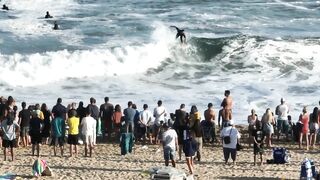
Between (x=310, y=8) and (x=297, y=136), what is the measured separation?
32712 millimetres

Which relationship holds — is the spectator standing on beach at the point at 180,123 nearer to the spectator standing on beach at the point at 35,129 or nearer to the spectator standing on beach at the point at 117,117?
the spectator standing on beach at the point at 117,117

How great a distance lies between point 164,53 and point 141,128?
17383 millimetres

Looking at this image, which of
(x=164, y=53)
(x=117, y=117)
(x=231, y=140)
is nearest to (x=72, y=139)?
(x=117, y=117)

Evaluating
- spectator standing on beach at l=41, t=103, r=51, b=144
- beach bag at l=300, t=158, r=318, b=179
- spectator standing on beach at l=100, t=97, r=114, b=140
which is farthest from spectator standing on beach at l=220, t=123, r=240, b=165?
spectator standing on beach at l=41, t=103, r=51, b=144

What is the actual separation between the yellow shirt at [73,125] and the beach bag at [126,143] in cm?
117

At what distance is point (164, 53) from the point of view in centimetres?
3819

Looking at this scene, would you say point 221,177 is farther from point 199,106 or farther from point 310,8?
point 310,8

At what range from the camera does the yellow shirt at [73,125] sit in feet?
62.0

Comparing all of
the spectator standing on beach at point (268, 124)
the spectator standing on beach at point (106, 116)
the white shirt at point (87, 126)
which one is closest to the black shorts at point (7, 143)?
the white shirt at point (87, 126)

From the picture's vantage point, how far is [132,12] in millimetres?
50125

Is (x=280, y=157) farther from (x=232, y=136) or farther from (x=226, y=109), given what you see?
(x=226, y=109)

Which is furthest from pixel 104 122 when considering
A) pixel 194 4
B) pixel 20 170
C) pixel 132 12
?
pixel 194 4

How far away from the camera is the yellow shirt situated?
18906 millimetres

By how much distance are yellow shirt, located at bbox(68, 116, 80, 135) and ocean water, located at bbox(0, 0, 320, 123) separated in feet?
24.2
